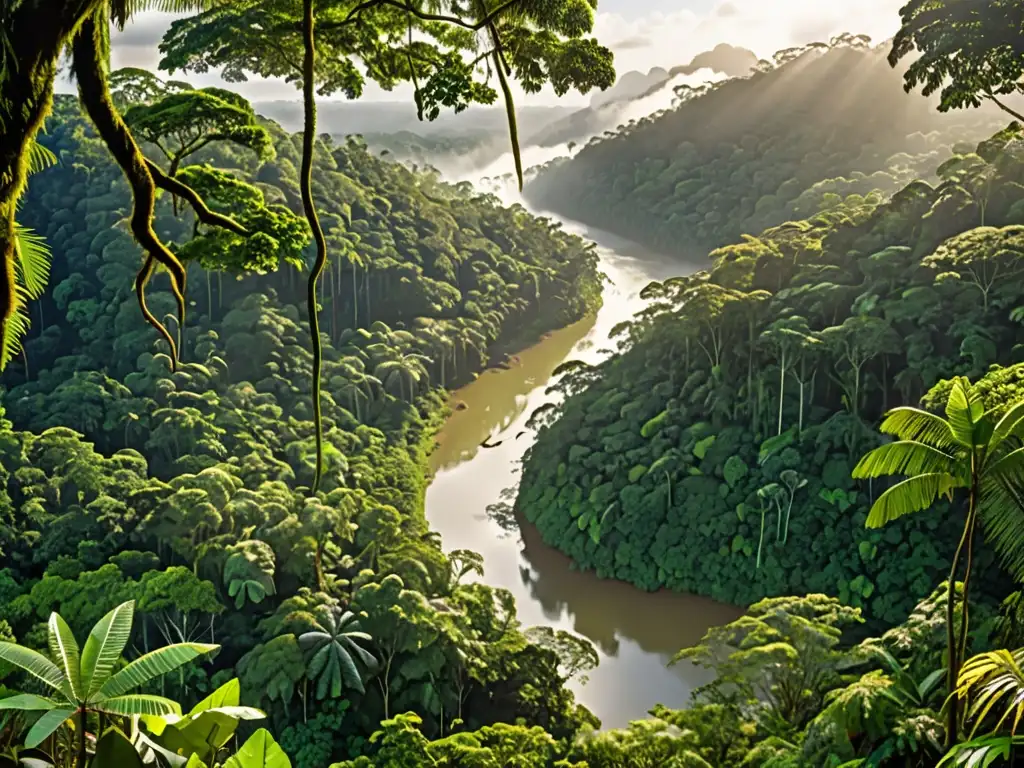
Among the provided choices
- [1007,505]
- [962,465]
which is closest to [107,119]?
[962,465]

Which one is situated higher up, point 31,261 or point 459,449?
point 459,449

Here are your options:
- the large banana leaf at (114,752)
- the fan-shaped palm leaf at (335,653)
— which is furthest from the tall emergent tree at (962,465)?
the fan-shaped palm leaf at (335,653)

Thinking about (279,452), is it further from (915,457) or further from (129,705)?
(129,705)

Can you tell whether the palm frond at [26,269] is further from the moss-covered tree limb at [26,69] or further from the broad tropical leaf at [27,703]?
the broad tropical leaf at [27,703]

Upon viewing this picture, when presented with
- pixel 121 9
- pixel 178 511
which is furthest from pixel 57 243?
pixel 121 9

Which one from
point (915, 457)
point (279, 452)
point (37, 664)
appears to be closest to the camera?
point (37, 664)

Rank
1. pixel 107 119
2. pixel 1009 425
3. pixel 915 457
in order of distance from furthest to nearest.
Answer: pixel 915 457, pixel 1009 425, pixel 107 119

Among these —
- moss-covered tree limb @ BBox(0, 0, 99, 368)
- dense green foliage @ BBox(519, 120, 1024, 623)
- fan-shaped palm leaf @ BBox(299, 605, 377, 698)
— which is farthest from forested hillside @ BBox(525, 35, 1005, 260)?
moss-covered tree limb @ BBox(0, 0, 99, 368)
